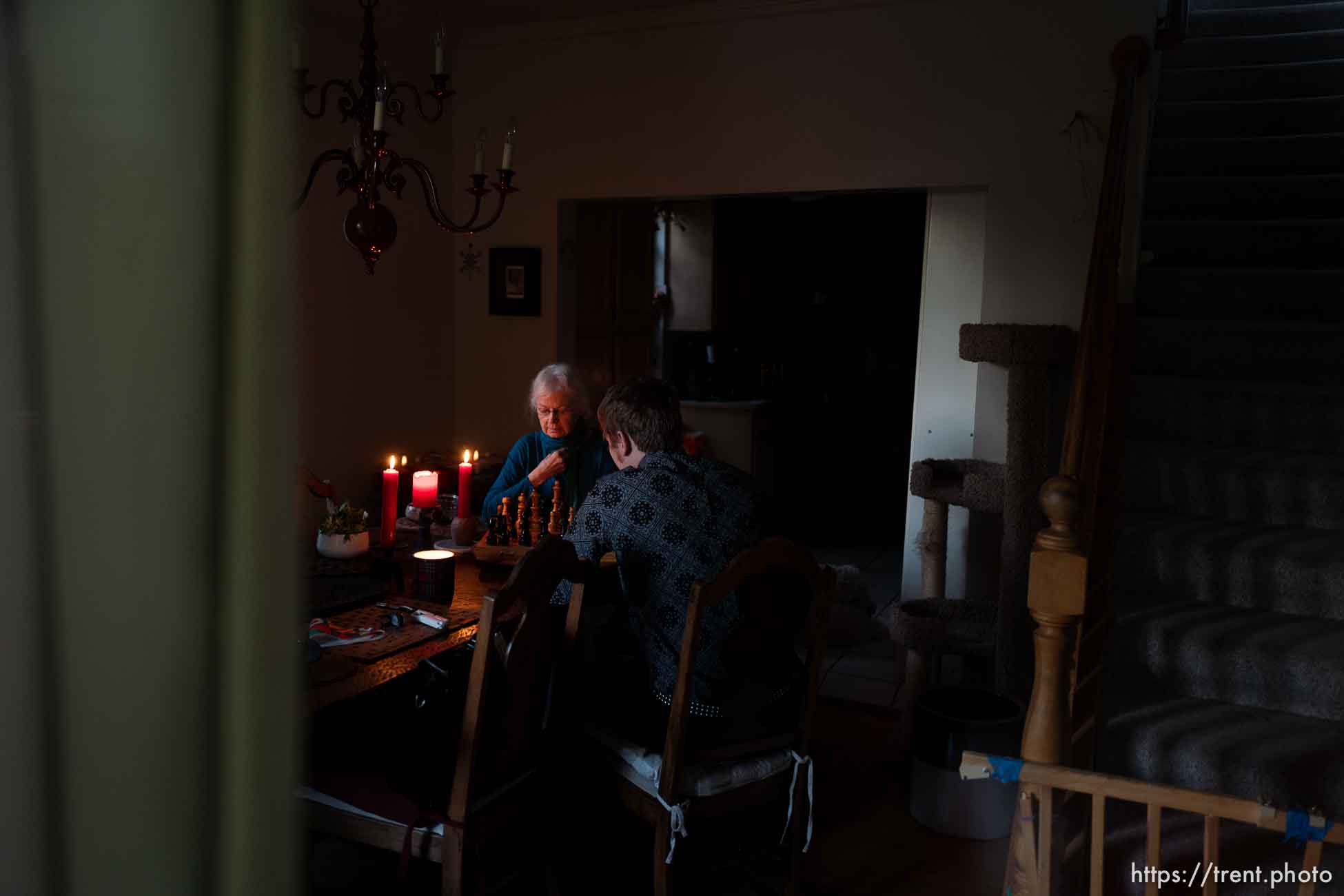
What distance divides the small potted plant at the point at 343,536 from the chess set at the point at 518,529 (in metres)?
0.32

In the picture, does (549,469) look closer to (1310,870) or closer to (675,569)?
(675,569)

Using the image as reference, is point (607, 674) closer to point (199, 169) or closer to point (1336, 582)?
point (1336, 582)

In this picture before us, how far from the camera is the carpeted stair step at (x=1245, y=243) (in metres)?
3.45

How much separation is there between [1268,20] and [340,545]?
4777mm

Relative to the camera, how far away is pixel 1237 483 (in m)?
2.77

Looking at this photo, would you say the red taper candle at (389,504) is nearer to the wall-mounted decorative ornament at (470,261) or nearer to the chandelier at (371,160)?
the chandelier at (371,160)

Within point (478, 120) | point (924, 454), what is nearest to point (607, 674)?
point (924, 454)

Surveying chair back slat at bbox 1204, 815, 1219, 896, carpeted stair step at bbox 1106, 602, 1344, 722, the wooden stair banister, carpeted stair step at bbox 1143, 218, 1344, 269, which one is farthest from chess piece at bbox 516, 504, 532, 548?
carpeted stair step at bbox 1143, 218, 1344, 269

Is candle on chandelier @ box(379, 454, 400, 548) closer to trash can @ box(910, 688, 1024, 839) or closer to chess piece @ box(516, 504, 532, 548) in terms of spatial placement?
chess piece @ box(516, 504, 532, 548)

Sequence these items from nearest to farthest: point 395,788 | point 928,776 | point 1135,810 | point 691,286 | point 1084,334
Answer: point 395,788, point 1084,334, point 1135,810, point 928,776, point 691,286

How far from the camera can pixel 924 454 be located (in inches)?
157

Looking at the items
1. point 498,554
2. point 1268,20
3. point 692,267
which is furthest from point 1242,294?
point 692,267

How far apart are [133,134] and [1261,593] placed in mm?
2697

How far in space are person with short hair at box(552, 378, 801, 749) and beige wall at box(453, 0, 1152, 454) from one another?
1.80 meters
